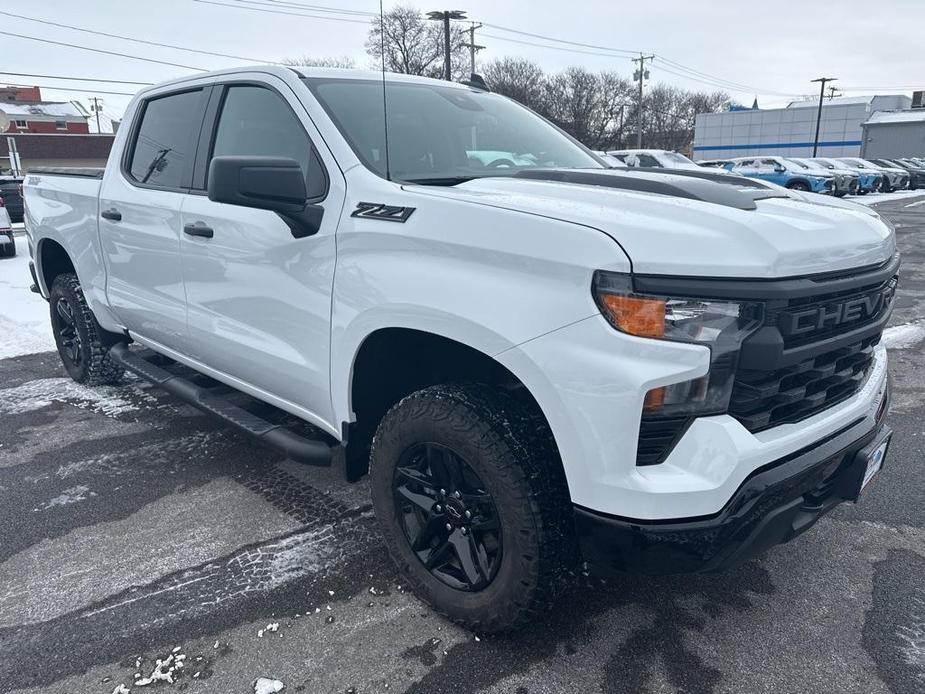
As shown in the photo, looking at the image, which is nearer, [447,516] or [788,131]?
[447,516]

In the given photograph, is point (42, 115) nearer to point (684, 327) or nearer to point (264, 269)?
point (264, 269)

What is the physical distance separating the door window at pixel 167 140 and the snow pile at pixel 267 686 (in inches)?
91.5

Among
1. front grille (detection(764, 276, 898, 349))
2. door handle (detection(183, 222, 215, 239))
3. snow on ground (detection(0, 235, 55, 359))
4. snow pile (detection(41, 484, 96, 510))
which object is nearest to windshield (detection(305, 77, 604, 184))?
door handle (detection(183, 222, 215, 239))

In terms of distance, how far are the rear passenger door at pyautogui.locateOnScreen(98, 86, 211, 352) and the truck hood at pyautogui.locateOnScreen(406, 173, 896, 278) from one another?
5.50 feet

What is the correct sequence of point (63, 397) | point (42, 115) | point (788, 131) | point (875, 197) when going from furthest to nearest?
point (42, 115) < point (788, 131) < point (875, 197) < point (63, 397)

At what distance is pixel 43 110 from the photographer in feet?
219

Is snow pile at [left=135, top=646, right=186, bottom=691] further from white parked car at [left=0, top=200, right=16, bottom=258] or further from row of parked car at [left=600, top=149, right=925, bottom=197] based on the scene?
row of parked car at [left=600, top=149, right=925, bottom=197]

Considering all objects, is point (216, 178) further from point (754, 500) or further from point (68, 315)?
point (68, 315)

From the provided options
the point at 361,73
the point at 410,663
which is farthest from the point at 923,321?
the point at 410,663

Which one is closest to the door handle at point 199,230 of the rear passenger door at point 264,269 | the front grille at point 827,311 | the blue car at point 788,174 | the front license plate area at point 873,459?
the rear passenger door at point 264,269

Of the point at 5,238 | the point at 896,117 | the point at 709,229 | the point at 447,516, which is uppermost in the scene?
the point at 896,117

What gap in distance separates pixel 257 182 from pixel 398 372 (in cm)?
85

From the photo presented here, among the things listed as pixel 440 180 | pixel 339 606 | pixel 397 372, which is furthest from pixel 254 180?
pixel 339 606

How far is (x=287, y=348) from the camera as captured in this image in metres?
2.80
